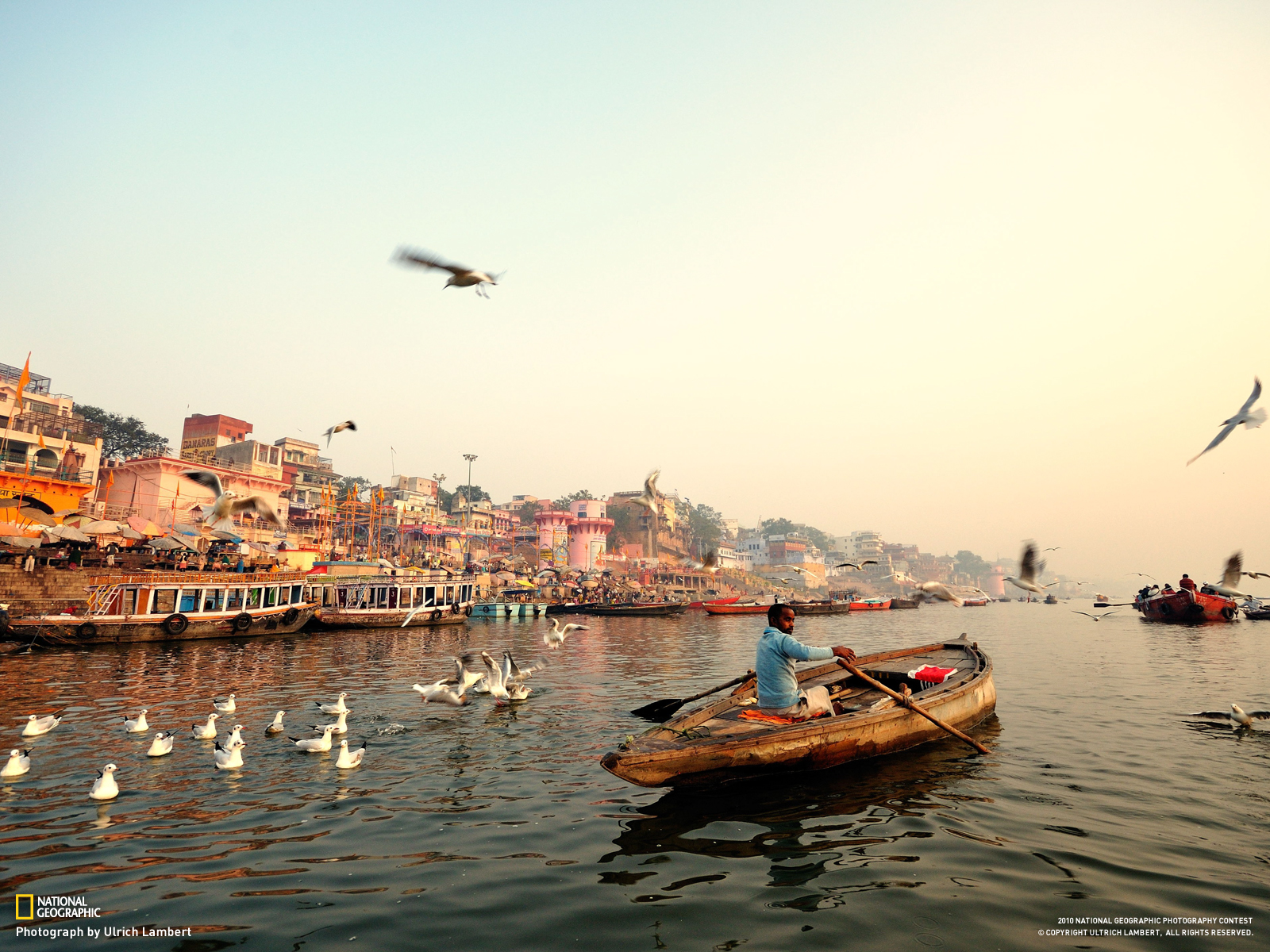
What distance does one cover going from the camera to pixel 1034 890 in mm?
5715

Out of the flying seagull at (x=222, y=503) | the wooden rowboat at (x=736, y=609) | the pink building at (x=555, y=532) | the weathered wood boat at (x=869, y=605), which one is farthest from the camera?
the pink building at (x=555, y=532)

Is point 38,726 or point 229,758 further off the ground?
point 229,758

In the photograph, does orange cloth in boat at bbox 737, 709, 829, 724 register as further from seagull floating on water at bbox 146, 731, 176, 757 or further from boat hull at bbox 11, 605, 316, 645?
boat hull at bbox 11, 605, 316, 645

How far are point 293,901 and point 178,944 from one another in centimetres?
81

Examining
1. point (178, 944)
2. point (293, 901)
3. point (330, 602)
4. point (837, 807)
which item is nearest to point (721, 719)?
point (837, 807)

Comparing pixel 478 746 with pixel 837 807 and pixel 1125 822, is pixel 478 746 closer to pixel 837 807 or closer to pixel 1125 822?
pixel 837 807

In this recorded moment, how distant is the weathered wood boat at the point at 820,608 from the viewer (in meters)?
65.1

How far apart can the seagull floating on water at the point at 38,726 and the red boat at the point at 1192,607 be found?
180 feet

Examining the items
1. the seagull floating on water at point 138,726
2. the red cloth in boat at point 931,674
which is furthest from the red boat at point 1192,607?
Result: the seagull floating on water at point 138,726

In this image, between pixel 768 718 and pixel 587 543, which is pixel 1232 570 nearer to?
pixel 768 718

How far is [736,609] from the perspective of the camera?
58656mm

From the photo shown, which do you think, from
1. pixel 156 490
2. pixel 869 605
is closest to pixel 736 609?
pixel 869 605

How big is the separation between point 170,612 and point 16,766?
2340 centimetres

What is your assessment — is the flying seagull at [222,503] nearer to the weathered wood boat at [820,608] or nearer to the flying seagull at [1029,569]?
the flying seagull at [1029,569]
